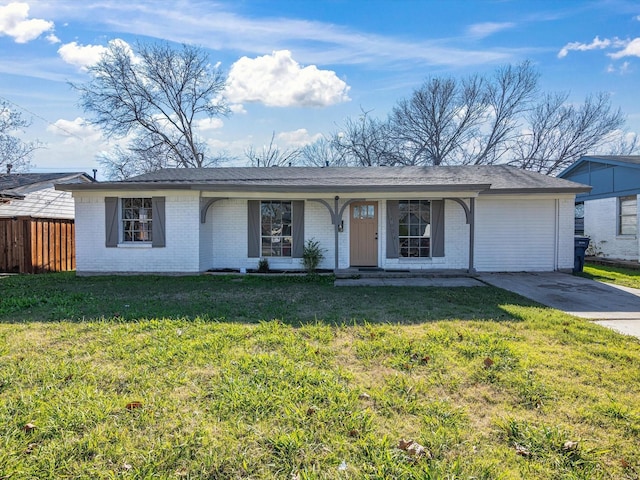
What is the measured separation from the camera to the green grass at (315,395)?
7.11 feet

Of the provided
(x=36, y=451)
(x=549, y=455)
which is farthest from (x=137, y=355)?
(x=549, y=455)

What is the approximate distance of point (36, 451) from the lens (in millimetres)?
2229

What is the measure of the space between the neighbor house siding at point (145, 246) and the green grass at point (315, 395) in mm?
4562

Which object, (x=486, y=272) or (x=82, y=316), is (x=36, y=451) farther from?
(x=486, y=272)

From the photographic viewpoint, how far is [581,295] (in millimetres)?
7395

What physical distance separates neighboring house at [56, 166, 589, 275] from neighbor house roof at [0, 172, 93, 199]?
5.67m

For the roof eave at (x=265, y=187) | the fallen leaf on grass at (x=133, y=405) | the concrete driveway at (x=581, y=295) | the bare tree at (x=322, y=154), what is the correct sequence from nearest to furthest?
the fallen leaf on grass at (x=133, y=405)
the concrete driveway at (x=581, y=295)
the roof eave at (x=265, y=187)
the bare tree at (x=322, y=154)

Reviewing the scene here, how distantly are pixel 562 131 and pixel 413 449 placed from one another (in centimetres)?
2929

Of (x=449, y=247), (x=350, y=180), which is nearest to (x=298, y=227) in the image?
(x=350, y=180)

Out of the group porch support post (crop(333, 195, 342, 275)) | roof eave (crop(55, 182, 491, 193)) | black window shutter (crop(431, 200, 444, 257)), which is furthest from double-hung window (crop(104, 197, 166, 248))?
black window shutter (crop(431, 200, 444, 257))

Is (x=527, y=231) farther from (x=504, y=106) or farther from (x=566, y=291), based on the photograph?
(x=504, y=106)

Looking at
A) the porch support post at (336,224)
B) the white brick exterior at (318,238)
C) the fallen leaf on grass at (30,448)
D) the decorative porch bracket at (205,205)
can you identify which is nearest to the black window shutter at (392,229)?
the white brick exterior at (318,238)

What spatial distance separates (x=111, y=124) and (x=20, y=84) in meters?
11.3

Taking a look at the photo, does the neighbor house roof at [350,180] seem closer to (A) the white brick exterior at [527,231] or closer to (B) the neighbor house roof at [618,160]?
(A) the white brick exterior at [527,231]
